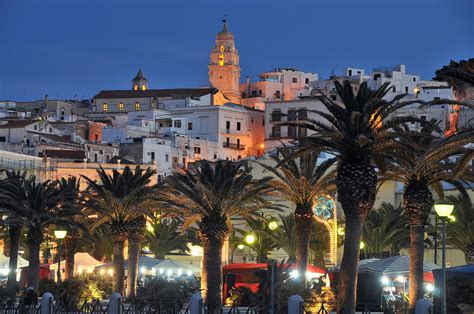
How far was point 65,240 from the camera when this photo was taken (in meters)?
56.8

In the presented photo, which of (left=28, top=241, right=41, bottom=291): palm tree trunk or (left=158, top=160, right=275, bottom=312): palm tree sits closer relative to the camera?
(left=158, top=160, right=275, bottom=312): palm tree

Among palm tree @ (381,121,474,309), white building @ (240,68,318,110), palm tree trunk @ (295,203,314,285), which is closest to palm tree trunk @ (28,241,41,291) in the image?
palm tree trunk @ (295,203,314,285)

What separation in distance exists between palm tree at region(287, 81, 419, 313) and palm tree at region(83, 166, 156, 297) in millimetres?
15826

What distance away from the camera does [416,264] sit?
3741cm

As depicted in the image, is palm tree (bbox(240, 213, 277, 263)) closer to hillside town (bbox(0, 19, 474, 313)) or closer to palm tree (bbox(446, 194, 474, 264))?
hillside town (bbox(0, 19, 474, 313))

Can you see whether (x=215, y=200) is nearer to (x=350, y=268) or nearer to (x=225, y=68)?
(x=350, y=268)

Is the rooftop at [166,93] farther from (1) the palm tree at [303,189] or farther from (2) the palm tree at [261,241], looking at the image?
(1) the palm tree at [303,189]

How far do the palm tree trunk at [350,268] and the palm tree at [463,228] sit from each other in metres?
20.2

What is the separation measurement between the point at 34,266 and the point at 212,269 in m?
9.63

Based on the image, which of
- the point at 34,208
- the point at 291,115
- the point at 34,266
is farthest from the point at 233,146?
the point at 34,266

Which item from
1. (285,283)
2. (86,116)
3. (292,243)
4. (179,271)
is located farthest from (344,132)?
(86,116)

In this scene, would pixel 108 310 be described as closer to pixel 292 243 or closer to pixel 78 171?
pixel 292 243

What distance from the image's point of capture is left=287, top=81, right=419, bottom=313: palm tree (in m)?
35.1

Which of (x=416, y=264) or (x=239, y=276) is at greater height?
(x=239, y=276)
